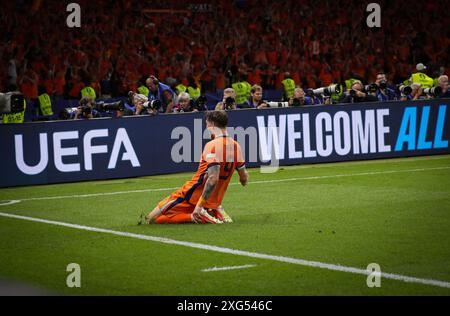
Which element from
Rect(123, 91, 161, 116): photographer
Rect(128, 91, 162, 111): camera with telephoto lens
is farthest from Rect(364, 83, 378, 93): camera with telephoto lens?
Rect(128, 91, 162, 111): camera with telephoto lens

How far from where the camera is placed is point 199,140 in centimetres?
1903

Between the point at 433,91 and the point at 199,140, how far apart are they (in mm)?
6850

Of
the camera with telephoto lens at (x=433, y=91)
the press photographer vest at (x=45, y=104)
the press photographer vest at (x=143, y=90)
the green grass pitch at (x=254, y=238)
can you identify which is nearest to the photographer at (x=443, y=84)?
the camera with telephoto lens at (x=433, y=91)

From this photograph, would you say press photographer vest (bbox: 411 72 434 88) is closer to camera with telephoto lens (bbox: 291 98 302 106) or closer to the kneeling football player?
camera with telephoto lens (bbox: 291 98 302 106)

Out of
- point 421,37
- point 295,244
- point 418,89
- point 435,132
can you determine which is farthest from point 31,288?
point 421,37

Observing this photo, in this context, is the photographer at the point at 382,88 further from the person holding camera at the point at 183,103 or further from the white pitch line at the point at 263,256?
the white pitch line at the point at 263,256

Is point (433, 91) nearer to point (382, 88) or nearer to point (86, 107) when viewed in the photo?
point (382, 88)

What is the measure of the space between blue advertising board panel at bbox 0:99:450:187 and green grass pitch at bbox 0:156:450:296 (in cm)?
54

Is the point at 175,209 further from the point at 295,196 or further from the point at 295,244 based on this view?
the point at 295,196

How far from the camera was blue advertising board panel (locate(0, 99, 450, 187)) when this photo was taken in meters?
17.2

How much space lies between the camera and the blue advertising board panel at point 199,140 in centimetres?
1719
